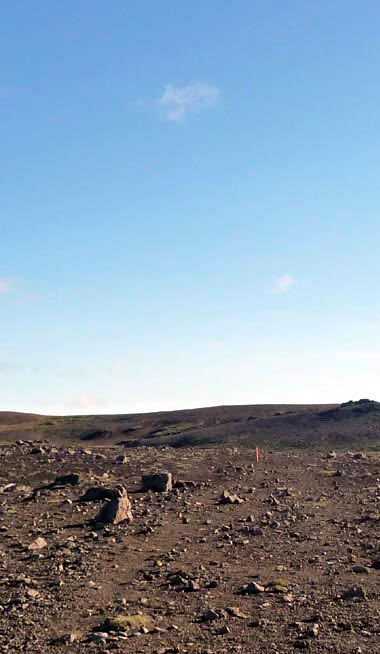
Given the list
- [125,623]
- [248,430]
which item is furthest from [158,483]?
[248,430]

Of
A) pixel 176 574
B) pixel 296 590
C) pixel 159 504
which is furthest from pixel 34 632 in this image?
pixel 159 504

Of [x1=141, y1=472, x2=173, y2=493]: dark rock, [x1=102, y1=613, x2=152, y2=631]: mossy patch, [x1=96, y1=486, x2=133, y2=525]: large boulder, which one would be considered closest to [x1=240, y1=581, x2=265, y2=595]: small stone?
[x1=102, y1=613, x2=152, y2=631]: mossy patch

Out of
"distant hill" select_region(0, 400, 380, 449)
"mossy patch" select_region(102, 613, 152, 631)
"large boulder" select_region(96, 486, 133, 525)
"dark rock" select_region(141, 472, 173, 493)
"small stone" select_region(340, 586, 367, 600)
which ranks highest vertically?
"distant hill" select_region(0, 400, 380, 449)

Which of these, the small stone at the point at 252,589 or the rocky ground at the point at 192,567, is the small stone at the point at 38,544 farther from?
the small stone at the point at 252,589

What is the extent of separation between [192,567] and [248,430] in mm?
46208

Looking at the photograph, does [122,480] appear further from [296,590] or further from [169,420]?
[169,420]

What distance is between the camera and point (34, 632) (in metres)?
10.7

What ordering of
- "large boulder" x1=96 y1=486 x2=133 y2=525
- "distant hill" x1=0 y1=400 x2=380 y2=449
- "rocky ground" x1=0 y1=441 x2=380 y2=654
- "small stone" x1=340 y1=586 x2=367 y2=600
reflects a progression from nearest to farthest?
"rocky ground" x1=0 y1=441 x2=380 y2=654 < "small stone" x1=340 y1=586 x2=367 y2=600 < "large boulder" x1=96 y1=486 x2=133 y2=525 < "distant hill" x1=0 y1=400 x2=380 y2=449

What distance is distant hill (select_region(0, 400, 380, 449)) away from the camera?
53.4m

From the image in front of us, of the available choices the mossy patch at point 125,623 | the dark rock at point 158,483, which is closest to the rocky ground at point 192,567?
the mossy patch at point 125,623

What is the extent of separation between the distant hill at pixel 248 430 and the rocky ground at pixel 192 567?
80.7ft

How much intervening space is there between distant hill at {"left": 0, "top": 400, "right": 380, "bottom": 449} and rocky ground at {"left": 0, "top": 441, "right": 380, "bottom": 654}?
80.7ft

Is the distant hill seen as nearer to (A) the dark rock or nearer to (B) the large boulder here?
(A) the dark rock

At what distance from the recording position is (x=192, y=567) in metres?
14.9
